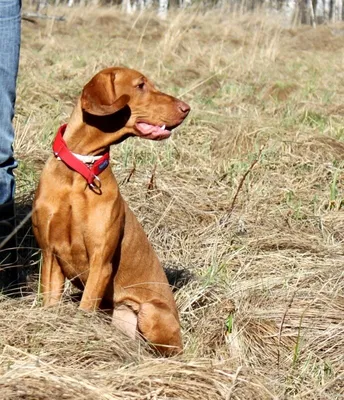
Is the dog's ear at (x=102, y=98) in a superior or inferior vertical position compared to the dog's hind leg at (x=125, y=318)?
superior

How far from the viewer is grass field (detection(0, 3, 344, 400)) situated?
283cm

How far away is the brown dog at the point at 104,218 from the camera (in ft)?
12.1

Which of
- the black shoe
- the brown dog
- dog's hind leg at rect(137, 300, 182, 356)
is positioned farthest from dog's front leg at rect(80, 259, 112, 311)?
the black shoe

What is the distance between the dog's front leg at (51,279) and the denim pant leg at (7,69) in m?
0.42

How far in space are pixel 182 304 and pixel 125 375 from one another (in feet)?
5.01

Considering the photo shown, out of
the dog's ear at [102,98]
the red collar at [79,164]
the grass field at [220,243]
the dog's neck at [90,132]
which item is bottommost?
the grass field at [220,243]

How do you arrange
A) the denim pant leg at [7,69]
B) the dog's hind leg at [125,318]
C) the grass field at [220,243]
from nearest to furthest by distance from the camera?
the grass field at [220,243]
the denim pant leg at [7,69]
the dog's hind leg at [125,318]

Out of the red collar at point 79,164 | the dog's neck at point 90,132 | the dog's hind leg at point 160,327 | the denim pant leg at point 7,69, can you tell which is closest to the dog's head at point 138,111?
the dog's neck at point 90,132

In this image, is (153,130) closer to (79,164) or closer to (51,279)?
(79,164)

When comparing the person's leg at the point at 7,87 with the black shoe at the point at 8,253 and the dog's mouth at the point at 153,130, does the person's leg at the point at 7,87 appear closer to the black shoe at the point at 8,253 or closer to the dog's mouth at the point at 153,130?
the black shoe at the point at 8,253

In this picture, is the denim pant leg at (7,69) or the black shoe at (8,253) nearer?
the denim pant leg at (7,69)

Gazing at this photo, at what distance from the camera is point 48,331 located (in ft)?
10.2

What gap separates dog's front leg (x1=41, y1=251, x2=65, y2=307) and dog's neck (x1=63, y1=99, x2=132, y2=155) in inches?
19.2

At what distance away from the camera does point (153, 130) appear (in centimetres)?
385
